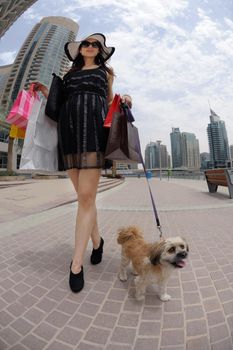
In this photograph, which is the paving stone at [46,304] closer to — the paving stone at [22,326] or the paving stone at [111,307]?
the paving stone at [22,326]

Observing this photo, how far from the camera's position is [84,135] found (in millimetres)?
1774

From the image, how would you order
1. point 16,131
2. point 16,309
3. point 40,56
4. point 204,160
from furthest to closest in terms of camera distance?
point 204,160
point 40,56
point 16,131
point 16,309

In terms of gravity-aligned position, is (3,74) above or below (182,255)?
above

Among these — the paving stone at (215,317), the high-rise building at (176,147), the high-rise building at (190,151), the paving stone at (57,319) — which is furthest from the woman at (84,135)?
the high-rise building at (176,147)

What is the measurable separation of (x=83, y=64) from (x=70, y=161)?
1.08 metres

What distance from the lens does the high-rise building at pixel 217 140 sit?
73.6 meters

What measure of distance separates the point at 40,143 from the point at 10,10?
3128 centimetres

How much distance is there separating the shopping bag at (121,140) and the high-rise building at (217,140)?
7753cm

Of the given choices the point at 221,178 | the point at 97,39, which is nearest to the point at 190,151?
the point at 221,178

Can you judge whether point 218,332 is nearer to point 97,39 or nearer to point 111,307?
point 111,307

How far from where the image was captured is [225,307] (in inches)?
60.7

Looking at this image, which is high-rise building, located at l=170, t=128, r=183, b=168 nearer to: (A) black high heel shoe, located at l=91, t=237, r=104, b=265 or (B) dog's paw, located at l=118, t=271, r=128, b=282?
(A) black high heel shoe, located at l=91, t=237, r=104, b=265

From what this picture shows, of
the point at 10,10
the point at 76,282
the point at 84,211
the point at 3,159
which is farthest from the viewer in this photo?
the point at 3,159

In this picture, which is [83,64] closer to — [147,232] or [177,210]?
[147,232]
